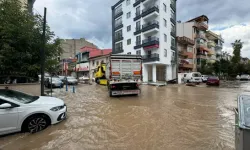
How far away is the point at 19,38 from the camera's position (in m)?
8.39

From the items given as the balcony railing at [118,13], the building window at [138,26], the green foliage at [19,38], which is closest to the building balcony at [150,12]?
the building window at [138,26]

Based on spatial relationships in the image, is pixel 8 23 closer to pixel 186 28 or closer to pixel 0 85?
pixel 0 85

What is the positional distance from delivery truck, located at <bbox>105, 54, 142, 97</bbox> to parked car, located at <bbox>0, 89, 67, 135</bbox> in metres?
6.40

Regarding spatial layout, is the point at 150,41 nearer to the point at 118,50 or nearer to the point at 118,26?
the point at 118,50

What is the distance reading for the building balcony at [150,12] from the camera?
27.5 meters

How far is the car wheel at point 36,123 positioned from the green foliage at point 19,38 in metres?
4.80

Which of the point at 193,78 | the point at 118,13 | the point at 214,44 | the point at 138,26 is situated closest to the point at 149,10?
the point at 138,26

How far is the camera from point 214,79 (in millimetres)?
22016

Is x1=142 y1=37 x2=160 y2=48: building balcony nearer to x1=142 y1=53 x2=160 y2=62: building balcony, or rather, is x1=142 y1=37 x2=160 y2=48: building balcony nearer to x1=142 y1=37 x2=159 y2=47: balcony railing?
x1=142 y1=37 x2=159 y2=47: balcony railing

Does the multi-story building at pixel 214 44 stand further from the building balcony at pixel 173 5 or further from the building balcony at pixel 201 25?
the building balcony at pixel 173 5

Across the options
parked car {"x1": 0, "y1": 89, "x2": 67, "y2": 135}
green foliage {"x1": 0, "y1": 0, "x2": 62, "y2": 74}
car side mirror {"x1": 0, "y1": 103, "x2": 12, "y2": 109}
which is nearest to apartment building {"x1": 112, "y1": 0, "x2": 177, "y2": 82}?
green foliage {"x1": 0, "y1": 0, "x2": 62, "y2": 74}

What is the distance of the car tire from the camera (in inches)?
197

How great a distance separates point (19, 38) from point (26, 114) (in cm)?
551

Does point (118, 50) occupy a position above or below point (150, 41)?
below
